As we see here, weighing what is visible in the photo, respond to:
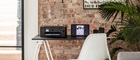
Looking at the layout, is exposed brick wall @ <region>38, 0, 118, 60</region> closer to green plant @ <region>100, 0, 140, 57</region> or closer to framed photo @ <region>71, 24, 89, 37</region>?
framed photo @ <region>71, 24, 89, 37</region>

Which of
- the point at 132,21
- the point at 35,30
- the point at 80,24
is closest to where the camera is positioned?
the point at 132,21

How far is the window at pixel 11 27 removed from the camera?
4418 mm

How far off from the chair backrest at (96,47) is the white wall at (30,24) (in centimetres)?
149

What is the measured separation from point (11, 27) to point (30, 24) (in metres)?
0.38

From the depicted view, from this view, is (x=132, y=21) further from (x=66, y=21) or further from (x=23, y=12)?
(x=23, y=12)

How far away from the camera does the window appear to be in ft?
14.5

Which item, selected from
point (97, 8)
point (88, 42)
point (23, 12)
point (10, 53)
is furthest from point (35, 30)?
point (88, 42)

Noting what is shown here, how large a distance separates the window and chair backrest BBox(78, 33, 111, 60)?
1.66 m

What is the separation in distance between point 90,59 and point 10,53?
1.92 meters

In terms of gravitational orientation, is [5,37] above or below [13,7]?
below

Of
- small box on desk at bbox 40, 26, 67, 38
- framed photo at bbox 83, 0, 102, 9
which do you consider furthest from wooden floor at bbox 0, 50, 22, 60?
framed photo at bbox 83, 0, 102, 9

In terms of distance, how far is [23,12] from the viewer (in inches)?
172

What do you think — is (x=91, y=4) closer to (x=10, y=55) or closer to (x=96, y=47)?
(x=96, y=47)

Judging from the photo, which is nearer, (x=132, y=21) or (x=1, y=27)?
(x=132, y=21)
